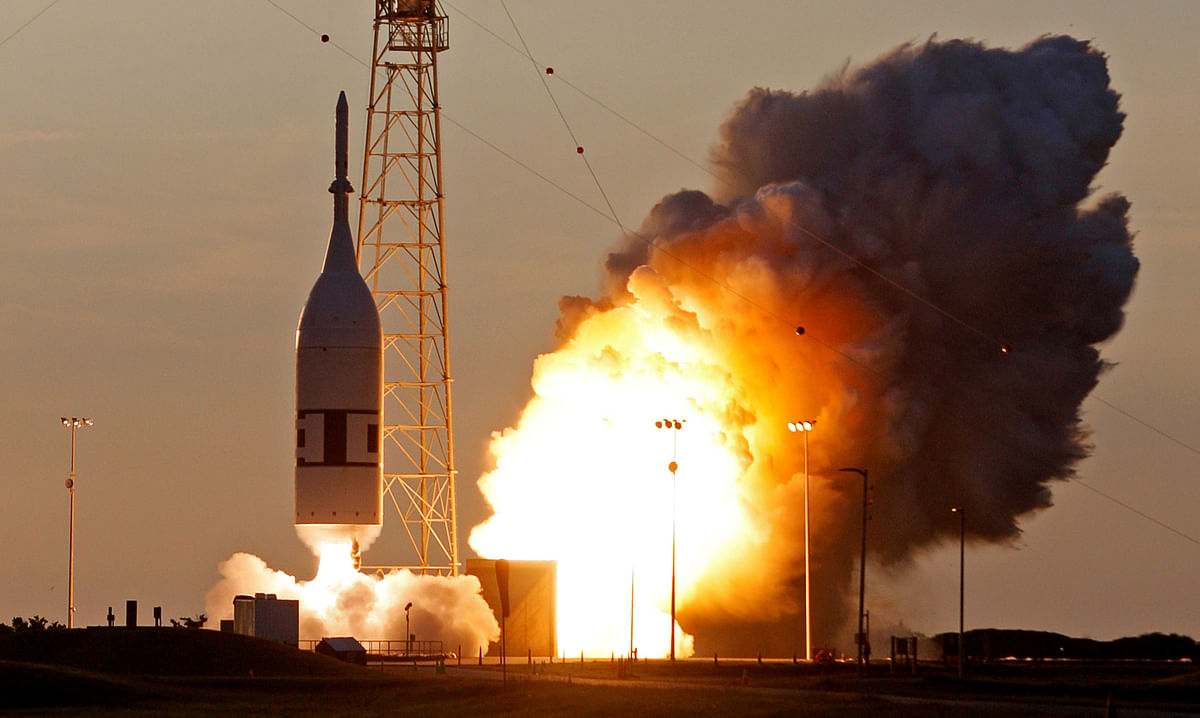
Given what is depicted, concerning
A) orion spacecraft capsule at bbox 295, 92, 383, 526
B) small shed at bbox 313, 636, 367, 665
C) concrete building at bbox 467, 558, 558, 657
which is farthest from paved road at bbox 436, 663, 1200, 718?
concrete building at bbox 467, 558, 558, 657

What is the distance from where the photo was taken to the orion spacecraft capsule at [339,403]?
11550 centimetres

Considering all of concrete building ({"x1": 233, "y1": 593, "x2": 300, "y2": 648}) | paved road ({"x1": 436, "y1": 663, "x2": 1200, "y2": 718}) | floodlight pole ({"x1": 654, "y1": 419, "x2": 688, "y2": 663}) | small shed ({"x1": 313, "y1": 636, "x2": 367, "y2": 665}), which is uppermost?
floodlight pole ({"x1": 654, "y1": 419, "x2": 688, "y2": 663})

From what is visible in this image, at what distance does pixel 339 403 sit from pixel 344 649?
10843 millimetres

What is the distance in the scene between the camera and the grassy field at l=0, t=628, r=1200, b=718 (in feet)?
277

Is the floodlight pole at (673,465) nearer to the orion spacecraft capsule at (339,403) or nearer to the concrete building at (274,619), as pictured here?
the orion spacecraft capsule at (339,403)

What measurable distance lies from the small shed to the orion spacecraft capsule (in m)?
5.26

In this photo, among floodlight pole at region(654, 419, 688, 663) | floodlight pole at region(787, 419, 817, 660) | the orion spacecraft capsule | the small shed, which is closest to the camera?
the small shed

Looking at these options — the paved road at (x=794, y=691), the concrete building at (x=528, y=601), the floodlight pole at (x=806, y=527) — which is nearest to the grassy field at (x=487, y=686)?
the paved road at (x=794, y=691)

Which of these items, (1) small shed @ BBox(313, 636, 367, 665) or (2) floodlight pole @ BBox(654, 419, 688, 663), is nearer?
(1) small shed @ BBox(313, 636, 367, 665)

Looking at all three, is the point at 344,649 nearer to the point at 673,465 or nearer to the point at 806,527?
the point at 673,465

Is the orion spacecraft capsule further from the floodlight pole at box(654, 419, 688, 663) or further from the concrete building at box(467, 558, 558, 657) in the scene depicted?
the floodlight pole at box(654, 419, 688, 663)

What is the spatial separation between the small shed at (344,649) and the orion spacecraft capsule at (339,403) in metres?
5.26

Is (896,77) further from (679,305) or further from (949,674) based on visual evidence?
(949,674)

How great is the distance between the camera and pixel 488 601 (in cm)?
12706
